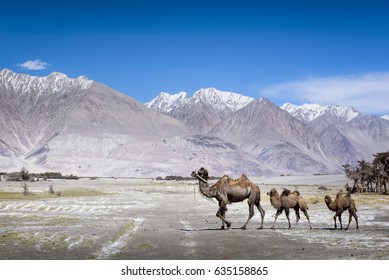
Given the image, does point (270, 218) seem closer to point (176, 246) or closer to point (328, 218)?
point (328, 218)

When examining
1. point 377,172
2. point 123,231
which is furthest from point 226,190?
point 377,172

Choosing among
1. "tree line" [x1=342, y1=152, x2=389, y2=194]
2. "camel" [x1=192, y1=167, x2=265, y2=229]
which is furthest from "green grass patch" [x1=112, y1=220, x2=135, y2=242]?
"tree line" [x1=342, y1=152, x2=389, y2=194]

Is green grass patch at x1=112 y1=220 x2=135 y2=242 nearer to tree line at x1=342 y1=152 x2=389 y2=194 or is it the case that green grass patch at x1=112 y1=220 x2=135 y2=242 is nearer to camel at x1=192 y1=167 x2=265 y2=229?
camel at x1=192 y1=167 x2=265 y2=229

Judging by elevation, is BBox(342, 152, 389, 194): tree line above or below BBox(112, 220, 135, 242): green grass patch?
above

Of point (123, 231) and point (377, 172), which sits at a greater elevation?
point (377, 172)

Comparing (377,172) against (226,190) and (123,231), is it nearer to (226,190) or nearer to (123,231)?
(226,190)

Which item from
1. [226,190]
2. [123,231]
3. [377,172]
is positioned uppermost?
[377,172]

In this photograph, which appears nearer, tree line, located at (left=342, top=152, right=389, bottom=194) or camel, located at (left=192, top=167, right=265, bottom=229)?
camel, located at (left=192, top=167, right=265, bottom=229)

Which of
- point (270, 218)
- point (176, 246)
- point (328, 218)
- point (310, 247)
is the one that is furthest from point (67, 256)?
point (328, 218)

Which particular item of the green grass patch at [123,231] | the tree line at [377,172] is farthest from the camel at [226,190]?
the tree line at [377,172]

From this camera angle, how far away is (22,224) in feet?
78.7

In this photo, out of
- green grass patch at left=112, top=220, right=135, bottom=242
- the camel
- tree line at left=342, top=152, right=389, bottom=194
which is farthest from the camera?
tree line at left=342, top=152, right=389, bottom=194

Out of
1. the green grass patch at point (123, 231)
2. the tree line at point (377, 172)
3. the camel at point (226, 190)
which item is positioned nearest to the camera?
the green grass patch at point (123, 231)

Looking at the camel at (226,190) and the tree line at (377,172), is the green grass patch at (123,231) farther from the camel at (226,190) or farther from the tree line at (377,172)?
the tree line at (377,172)
